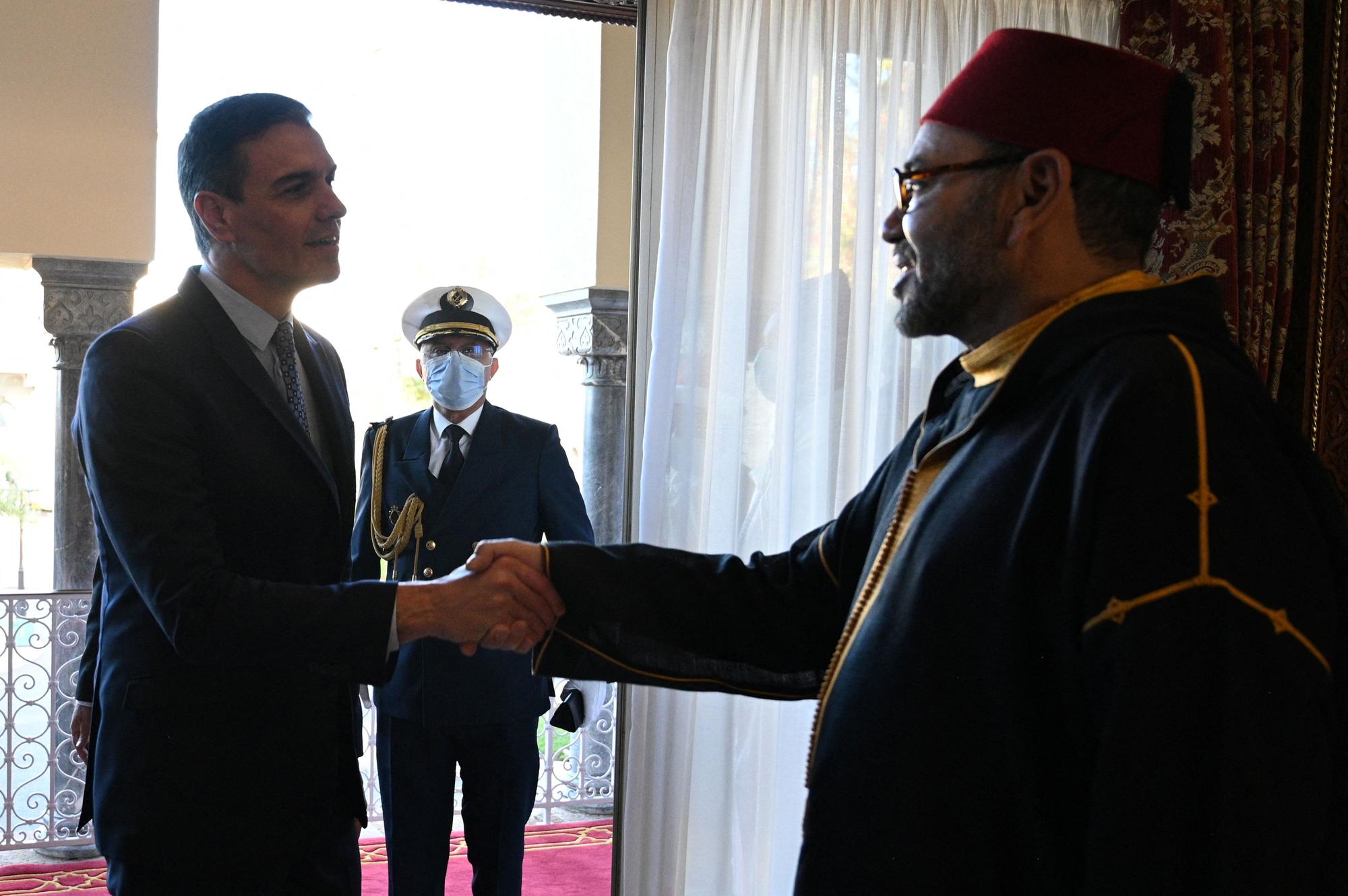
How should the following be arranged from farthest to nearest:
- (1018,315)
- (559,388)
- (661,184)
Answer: (559,388)
(661,184)
(1018,315)

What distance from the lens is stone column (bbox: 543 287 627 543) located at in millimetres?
4980

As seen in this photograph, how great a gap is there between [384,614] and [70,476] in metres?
3.40

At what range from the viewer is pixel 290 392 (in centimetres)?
186

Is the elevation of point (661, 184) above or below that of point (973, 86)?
above

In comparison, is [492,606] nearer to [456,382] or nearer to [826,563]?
[826,563]

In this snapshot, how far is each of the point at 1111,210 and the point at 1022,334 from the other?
0.17 metres

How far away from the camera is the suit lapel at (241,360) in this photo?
1729 mm

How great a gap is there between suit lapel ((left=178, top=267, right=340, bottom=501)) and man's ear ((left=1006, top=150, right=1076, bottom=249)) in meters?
1.03

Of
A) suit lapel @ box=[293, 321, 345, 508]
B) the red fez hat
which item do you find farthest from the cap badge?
the red fez hat

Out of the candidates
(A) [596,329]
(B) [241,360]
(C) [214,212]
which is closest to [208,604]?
(B) [241,360]

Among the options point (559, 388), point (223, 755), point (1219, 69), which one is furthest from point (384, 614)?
point (559, 388)

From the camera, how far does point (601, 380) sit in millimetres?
5086

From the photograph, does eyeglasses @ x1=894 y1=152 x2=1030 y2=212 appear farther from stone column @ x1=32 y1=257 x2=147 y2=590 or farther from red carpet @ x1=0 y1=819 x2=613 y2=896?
stone column @ x1=32 y1=257 x2=147 y2=590

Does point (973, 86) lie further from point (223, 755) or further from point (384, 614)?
point (223, 755)
